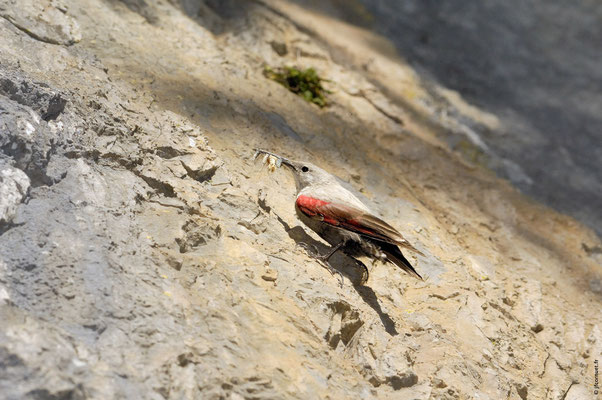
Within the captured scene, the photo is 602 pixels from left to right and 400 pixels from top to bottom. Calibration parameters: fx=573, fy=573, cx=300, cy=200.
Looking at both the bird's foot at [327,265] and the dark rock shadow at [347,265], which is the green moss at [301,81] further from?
the bird's foot at [327,265]

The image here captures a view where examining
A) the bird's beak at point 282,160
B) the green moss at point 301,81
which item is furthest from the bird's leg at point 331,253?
the green moss at point 301,81

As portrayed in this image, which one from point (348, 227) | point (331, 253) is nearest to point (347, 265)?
point (331, 253)

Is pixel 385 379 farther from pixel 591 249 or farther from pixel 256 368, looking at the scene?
pixel 591 249

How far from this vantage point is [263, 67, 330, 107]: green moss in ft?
21.1

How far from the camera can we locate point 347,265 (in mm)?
4254

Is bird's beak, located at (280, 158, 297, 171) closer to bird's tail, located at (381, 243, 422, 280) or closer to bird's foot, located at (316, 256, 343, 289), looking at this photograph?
bird's foot, located at (316, 256, 343, 289)

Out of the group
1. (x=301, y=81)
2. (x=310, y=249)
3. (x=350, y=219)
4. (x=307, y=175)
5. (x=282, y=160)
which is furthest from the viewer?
(x=301, y=81)

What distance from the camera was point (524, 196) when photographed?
21.8 ft

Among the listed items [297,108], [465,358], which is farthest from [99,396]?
[297,108]

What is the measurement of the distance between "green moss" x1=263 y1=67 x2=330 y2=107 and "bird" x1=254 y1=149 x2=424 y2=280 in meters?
2.43

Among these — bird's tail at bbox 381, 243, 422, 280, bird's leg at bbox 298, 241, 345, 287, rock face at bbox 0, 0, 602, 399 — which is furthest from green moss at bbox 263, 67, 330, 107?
bird's tail at bbox 381, 243, 422, 280

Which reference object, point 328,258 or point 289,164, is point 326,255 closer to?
point 328,258

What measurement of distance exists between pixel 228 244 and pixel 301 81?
3388 mm

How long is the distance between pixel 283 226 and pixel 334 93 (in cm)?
302
